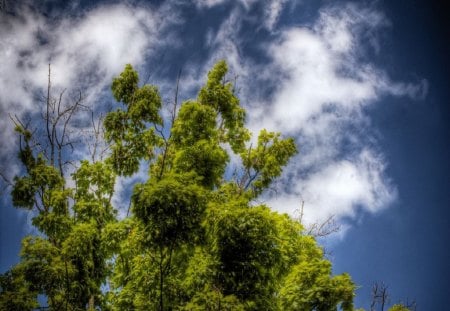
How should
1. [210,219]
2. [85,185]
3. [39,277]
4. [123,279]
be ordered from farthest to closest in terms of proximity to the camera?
[85,185]
[123,279]
[39,277]
[210,219]

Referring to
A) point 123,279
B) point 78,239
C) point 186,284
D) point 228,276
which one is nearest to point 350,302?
point 228,276

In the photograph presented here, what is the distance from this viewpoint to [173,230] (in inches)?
270

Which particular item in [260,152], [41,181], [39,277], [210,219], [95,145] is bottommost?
[39,277]

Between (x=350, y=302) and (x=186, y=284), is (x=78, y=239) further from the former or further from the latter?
(x=350, y=302)

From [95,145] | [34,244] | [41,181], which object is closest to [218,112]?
[95,145]

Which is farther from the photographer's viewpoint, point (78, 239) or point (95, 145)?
point (95, 145)

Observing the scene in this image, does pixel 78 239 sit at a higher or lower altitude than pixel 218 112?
lower

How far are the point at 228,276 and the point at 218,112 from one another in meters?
6.16

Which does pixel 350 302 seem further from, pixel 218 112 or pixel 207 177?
pixel 218 112

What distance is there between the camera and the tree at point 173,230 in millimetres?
7133

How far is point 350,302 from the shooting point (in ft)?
32.5

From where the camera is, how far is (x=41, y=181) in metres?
9.78

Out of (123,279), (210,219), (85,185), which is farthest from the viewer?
(85,185)

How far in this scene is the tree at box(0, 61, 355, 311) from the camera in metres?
7.13
